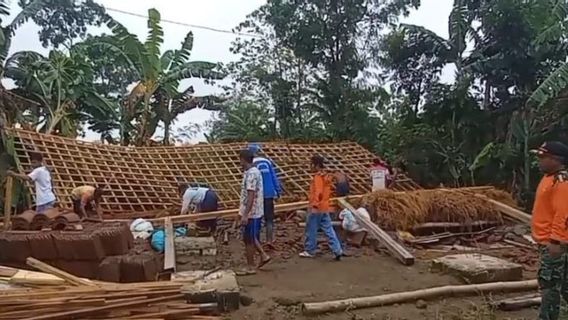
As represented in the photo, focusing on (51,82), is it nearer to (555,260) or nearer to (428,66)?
(428,66)

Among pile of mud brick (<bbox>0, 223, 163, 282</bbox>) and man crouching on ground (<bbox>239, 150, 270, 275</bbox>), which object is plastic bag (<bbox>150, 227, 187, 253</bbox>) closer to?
pile of mud brick (<bbox>0, 223, 163, 282</bbox>)

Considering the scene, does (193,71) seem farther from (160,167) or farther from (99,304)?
(99,304)

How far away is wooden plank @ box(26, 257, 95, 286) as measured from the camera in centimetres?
591

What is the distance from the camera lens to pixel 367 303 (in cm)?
618

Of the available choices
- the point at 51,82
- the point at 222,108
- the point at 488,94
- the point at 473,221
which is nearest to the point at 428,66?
the point at 488,94

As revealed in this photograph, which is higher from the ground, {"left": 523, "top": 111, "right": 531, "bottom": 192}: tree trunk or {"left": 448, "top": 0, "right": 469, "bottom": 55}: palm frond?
{"left": 448, "top": 0, "right": 469, "bottom": 55}: palm frond

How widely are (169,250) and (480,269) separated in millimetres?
3777

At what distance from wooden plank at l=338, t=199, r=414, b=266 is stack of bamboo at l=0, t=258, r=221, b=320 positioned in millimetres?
3568

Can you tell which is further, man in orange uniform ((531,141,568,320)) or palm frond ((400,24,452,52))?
palm frond ((400,24,452,52))

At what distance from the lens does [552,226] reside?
16.3 feet

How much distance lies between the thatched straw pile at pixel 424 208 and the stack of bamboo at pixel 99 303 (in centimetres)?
582

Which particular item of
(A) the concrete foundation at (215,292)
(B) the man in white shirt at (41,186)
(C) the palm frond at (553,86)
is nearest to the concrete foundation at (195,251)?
(B) the man in white shirt at (41,186)

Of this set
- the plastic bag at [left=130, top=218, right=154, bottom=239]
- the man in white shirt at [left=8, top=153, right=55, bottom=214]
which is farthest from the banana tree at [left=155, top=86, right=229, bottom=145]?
the man in white shirt at [left=8, top=153, right=55, bottom=214]

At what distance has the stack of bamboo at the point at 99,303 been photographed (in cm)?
506
